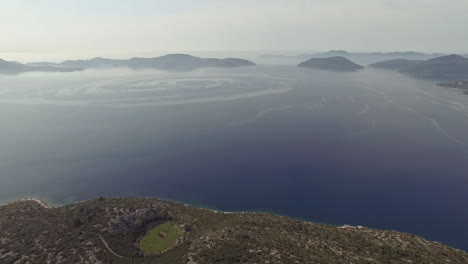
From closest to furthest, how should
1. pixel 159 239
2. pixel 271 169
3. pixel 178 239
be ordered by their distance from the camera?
pixel 178 239, pixel 159 239, pixel 271 169

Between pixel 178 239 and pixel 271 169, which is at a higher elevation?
pixel 178 239

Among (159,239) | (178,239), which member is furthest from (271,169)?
(159,239)

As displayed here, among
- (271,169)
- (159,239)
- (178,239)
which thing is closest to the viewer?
(178,239)

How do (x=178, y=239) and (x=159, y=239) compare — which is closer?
(x=178, y=239)

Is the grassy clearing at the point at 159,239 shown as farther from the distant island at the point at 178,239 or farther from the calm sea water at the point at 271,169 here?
the calm sea water at the point at 271,169

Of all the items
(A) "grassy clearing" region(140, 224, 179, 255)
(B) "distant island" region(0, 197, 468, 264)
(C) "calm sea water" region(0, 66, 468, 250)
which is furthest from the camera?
(C) "calm sea water" region(0, 66, 468, 250)

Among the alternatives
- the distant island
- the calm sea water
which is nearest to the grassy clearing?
the distant island

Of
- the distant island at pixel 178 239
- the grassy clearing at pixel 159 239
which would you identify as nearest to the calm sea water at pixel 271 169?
the distant island at pixel 178 239

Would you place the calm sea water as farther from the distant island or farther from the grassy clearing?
the grassy clearing

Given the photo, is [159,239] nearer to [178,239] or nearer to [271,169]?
[178,239]
